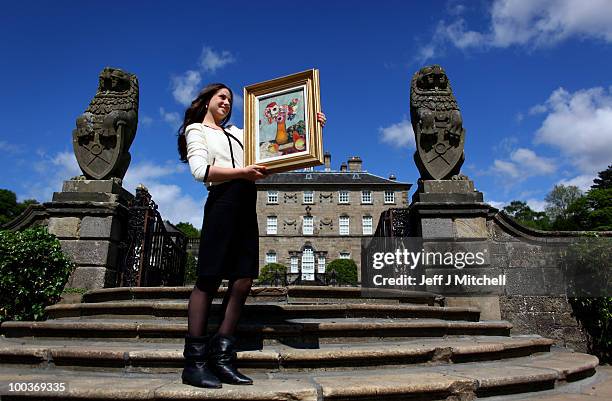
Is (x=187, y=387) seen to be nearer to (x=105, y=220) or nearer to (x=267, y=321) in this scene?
(x=267, y=321)

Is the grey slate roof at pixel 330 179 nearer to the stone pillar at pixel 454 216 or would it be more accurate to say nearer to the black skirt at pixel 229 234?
the stone pillar at pixel 454 216

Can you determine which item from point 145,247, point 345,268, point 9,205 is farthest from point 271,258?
point 145,247

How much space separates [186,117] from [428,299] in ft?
13.8

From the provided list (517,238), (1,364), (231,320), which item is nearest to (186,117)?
(231,320)

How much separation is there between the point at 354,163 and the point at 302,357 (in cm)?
4438

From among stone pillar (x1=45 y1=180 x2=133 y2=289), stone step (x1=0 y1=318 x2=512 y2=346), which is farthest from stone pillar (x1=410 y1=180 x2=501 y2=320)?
stone pillar (x1=45 y1=180 x2=133 y2=289)

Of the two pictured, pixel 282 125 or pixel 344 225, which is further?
pixel 344 225

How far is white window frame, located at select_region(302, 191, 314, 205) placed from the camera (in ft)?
142

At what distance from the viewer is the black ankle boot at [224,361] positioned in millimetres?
2531

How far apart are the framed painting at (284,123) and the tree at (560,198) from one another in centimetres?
5961

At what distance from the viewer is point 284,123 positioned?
281 centimetres

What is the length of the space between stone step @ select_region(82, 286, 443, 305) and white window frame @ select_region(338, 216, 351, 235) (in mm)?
37164

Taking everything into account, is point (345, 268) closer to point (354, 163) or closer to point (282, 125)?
point (354, 163)

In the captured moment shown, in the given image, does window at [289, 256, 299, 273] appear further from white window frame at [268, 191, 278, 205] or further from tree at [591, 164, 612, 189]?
tree at [591, 164, 612, 189]
